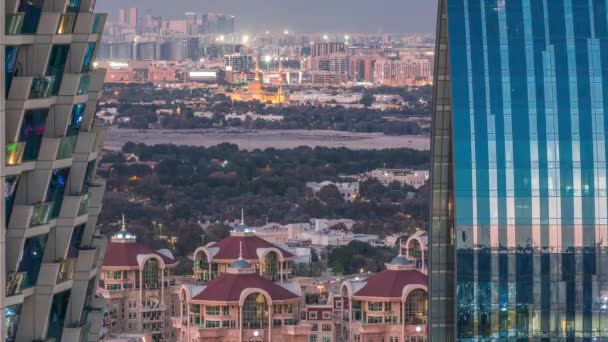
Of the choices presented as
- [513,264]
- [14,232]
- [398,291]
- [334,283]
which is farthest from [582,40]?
[14,232]

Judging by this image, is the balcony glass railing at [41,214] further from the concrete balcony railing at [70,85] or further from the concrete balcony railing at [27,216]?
the concrete balcony railing at [70,85]

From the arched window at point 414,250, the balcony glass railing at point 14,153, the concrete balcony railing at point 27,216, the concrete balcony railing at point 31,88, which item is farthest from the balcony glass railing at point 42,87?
the arched window at point 414,250

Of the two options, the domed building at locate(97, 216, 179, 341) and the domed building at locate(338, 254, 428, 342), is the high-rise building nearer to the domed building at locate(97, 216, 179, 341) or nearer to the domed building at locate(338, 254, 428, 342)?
the domed building at locate(338, 254, 428, 342)

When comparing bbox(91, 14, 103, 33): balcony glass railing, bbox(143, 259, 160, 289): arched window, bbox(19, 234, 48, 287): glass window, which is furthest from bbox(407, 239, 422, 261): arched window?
bbox(19, 234, 48, 287): glass window

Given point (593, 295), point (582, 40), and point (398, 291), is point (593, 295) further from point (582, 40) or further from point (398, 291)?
point (398, 291)

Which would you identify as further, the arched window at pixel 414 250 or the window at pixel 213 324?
the arched window at pixel 414 250

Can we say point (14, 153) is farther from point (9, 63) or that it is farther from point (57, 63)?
point (57, 63)
